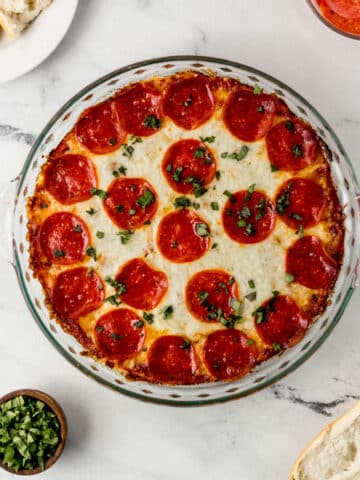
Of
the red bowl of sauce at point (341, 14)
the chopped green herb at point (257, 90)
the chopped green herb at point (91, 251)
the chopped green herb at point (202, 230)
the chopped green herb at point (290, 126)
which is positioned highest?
the red bowl of sauce at point (341, 14)

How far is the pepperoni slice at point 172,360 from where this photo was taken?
120 inches

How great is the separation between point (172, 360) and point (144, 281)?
33 centimetres

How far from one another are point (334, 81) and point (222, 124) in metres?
0.59

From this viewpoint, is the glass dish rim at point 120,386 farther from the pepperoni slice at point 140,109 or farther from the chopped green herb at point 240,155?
the chopped green herb at point 240,155

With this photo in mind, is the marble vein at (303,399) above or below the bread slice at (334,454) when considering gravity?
above

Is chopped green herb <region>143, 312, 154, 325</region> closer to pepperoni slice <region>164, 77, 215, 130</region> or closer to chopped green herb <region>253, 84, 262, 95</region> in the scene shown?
pepperoni slice <region>164, 77, 215, 130</region>

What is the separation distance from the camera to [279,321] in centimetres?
302

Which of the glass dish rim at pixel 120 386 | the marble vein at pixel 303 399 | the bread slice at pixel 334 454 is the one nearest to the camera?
the glass dish rim at pixel 120 386

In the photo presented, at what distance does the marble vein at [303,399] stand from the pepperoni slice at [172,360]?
46cm

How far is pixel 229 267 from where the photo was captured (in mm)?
3010

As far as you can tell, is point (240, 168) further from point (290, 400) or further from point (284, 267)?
point (290, 400)

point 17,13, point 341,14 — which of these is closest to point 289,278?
point 341,14

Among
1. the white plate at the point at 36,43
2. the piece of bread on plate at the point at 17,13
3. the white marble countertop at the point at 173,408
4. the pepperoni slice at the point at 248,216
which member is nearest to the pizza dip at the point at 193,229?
the pepperoni slice at the point at 248,216

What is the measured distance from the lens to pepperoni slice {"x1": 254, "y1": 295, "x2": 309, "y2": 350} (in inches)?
118
